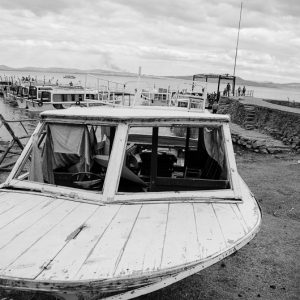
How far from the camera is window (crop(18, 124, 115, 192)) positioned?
4727 mm

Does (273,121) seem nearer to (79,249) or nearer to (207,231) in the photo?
(207,231)

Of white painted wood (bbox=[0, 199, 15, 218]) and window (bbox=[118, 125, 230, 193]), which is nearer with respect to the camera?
white painted wood (bbox=[0, 199, 15, 218])

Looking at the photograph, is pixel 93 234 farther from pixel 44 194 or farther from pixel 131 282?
pixel 44 194

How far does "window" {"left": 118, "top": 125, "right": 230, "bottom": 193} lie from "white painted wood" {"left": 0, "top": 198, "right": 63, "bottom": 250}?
1.05 m

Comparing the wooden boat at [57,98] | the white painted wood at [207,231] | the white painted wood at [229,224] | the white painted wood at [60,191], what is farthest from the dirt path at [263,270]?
the wooden boat at [57,98]

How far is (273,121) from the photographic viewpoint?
20922mm

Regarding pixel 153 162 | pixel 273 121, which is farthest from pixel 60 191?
pixel 273 121

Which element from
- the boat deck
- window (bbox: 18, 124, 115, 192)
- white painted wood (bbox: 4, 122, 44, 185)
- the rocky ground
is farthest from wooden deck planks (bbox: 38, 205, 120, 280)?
the rocky ground

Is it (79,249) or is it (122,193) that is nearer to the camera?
(79,249)

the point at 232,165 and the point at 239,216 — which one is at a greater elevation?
the point at 232,165

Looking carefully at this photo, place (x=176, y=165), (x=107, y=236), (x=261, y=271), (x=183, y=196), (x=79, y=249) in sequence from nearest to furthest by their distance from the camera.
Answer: (x=79, y=249) < (x=107, y=236) < (x=183, y=196) < (x=261, y=271) < (x=176, y=165)

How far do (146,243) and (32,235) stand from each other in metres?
1.02

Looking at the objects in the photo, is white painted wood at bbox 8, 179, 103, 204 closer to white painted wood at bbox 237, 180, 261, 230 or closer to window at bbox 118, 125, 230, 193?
window at bbox 118, 125, 230, 193

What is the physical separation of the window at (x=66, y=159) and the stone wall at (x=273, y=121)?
14.7 meters
